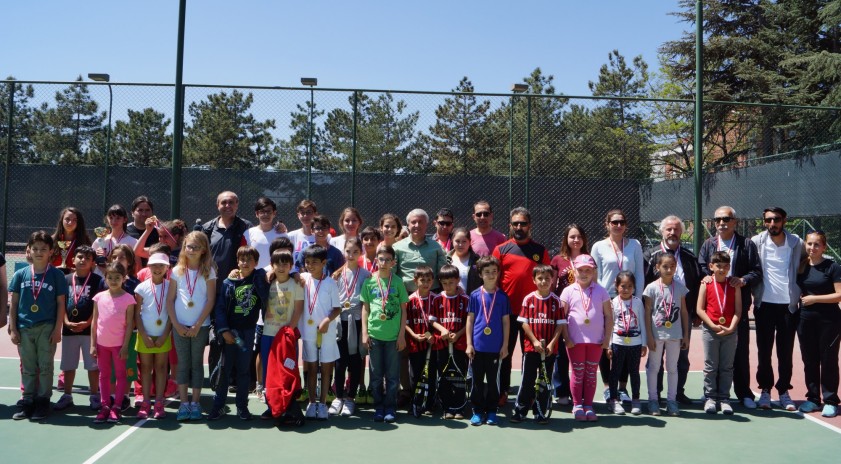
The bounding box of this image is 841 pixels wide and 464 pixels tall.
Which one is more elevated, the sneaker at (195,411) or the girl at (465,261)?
the girl at (465,261)

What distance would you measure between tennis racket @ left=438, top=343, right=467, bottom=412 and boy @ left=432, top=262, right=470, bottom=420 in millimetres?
31

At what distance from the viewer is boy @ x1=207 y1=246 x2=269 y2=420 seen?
5121mm

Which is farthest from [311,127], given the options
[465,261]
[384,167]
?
[465,261]

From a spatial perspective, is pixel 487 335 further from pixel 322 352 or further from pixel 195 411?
pixel 195 411

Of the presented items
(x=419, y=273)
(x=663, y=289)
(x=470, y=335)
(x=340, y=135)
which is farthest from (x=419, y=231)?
(x=340, y=135)

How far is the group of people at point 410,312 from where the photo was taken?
514cm

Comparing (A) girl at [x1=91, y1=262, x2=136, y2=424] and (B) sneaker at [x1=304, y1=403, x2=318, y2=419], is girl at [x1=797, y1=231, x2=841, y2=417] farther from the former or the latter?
(A) girl at [x1=91, y1=262, x2=136, y2=424]

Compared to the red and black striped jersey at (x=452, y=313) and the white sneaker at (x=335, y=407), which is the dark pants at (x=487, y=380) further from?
the white sneaker at (x=335, y=407)

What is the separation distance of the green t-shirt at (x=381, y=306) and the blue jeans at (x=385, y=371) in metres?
0.07

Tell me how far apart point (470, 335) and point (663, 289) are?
5.61ft

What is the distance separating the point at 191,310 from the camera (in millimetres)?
5148

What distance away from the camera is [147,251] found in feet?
20.0

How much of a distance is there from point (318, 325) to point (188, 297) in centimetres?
101

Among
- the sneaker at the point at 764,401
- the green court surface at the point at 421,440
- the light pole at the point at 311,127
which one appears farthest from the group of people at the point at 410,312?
the light pole at the point at 311,127
